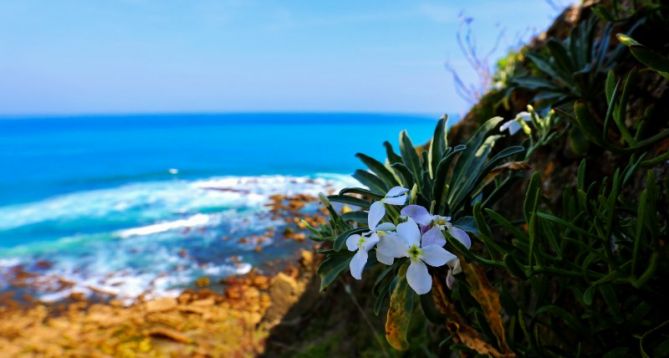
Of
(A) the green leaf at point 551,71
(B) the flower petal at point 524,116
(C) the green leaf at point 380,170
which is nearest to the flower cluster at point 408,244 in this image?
(C) the green leaf at point 380,170

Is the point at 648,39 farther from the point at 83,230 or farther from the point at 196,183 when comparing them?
the point at 196,183

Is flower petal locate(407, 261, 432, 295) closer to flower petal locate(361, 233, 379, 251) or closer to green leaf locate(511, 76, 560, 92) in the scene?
flower petal locate(361, 233, 379, 251)

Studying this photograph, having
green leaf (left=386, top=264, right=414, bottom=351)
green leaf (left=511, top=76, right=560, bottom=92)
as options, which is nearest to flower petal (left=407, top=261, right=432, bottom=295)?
green leaf (left=386, top=264, right=414, bottom=351)

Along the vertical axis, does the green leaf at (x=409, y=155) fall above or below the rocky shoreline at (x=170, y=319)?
above

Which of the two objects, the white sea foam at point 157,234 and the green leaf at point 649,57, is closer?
the green leaf at point 649,57

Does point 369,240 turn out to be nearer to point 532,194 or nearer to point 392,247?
point 392,247

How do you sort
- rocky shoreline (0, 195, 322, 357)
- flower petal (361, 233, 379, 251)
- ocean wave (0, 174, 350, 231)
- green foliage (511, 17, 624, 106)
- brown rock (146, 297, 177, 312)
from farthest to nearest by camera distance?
ocean wave (0, 174, 350, 231), brown rock (146, 297, 177, 312), rocky shoreline (0, 195, 322, 357), green foliage (511, 17, 624, 106), flower petal (361, 233, 379, 251)

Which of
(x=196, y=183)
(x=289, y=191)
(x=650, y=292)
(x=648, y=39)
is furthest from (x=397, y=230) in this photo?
(x=196, y=183)

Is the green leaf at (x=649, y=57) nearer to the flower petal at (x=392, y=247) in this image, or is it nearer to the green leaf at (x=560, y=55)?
the flower petal at (x=392, y=247)
